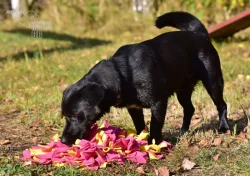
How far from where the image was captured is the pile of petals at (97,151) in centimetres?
383

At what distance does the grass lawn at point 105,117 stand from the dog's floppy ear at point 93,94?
567 mm

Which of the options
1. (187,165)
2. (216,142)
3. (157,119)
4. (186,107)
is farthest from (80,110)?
(186,107)

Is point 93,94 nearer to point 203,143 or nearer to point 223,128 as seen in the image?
point 203,143

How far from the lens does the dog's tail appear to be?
16.9ft

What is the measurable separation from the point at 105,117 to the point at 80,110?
71.0 inches

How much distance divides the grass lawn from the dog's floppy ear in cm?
57

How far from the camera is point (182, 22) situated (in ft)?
17.3

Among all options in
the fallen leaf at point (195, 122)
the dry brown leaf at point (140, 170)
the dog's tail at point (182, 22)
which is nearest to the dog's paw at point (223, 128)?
the fallen leaf at point (195, 122)

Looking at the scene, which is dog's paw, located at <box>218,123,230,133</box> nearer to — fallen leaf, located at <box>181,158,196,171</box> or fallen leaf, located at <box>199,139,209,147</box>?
fallen leaf, located at <box>199,139,209,147</box>

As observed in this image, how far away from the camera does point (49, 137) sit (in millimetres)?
5039

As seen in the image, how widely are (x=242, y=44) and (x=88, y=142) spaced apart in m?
7.62

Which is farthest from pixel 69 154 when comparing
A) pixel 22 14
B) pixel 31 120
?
pixel 22 14

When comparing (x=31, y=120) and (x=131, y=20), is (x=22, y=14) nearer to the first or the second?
(x=131, y=20)

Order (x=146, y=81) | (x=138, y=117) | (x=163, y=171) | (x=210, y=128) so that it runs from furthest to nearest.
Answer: (x=210, y=128), (x=138, y=117), (x=146, y=81), (x=163, y=171)
